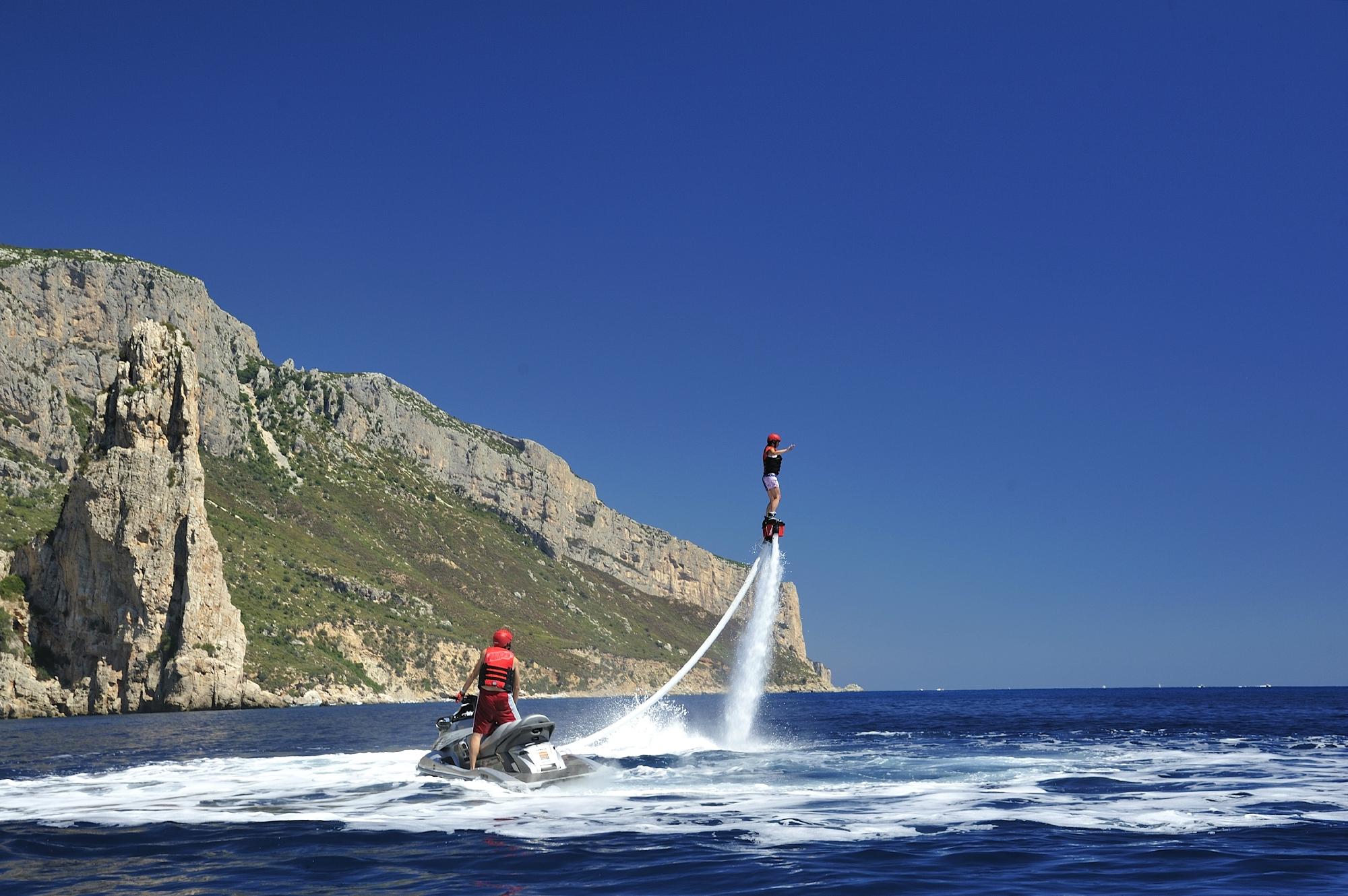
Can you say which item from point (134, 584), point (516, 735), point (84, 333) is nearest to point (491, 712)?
point (516, 735)

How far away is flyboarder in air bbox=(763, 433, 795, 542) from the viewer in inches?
997

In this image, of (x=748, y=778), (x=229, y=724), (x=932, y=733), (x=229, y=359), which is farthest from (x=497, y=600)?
(x=748, y=778)

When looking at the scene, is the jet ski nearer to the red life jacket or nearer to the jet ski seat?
the jet ski seat

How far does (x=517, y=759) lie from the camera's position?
21094 mm

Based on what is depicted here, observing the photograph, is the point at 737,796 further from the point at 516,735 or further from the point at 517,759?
the point at 516,735

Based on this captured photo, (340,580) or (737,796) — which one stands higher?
(340,580)

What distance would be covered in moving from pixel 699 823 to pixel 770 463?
34.2 ft

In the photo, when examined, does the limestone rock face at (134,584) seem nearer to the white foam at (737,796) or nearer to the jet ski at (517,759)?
the white foam at (737,796)

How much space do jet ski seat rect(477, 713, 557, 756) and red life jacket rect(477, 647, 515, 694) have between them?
79 cm

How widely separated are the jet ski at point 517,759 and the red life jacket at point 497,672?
31.1 inches

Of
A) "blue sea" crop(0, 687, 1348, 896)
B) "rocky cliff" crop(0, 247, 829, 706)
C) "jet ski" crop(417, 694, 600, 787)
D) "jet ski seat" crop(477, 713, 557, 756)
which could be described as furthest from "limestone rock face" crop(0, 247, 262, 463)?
"jet ski seat" crop(477, 713, 557, 756)

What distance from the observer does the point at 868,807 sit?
1925 cm

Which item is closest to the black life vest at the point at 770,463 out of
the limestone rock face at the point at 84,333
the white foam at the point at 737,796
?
the white foam at the point at 737,796

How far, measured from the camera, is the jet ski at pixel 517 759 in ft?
68.9
